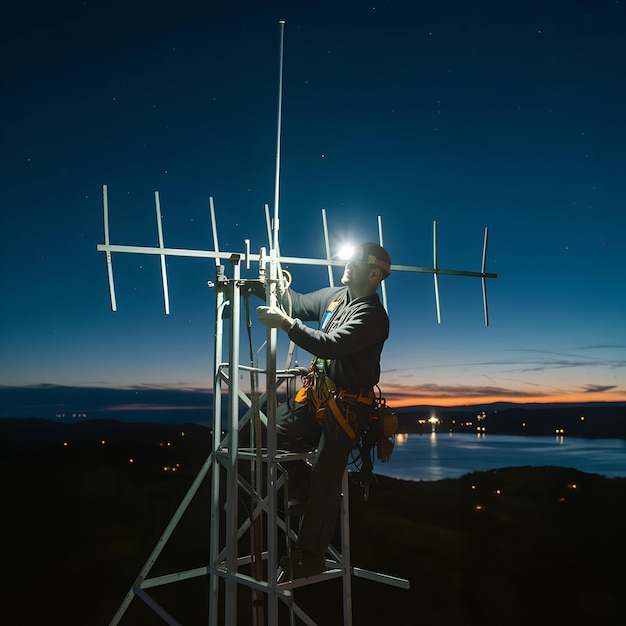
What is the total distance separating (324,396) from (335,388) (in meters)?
0.12

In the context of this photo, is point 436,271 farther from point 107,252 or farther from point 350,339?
point 107,252

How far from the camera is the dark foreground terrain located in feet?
48.5

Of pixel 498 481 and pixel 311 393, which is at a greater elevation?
pixel 311 393

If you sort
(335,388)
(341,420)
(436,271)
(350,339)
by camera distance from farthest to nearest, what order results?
(436,271), (335,388), (341,420), (350,339)

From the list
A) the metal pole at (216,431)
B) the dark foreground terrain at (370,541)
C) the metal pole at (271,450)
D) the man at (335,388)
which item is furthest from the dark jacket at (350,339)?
the dark foreground terrain at (370,541)

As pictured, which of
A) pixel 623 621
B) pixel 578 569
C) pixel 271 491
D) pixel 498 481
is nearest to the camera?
pixel 271 491

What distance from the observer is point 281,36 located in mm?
4824

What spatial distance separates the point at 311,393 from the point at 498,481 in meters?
21.0

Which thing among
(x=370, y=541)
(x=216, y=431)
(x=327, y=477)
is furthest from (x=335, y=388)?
(x=370, y=541)

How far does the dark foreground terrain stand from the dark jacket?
9.94 metres

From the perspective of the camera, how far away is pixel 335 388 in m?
4.70

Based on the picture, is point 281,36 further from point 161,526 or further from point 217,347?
point 161,526

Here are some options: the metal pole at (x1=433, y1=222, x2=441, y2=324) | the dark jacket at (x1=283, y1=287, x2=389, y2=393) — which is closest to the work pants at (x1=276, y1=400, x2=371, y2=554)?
the dark jacket at (x1=283, y1=287, x2=389, y2=393)

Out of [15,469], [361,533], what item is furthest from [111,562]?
[361,533]
